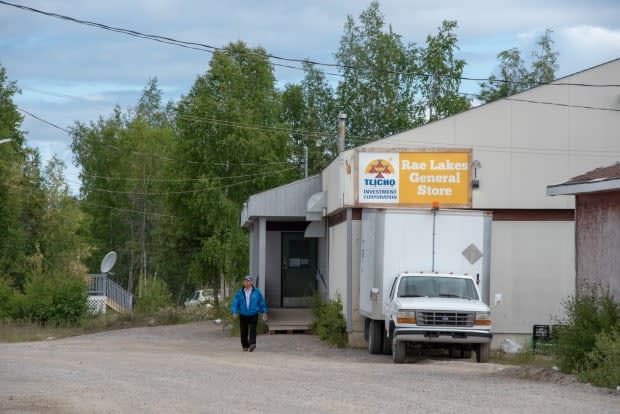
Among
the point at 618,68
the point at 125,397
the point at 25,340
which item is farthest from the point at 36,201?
the point at 125,397

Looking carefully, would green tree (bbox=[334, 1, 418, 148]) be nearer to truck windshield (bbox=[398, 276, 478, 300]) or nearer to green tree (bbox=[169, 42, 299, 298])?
green tree (bbox=[169, 42, 299, 298])

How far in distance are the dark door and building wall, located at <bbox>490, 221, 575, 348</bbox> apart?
11.5 meters

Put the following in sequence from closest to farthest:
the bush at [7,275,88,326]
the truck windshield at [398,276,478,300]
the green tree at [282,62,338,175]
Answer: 1. the truck windshield at [398,276,478,300]
2. the bush at [7,275,88,326]
3. the green tree at [282,62,338,175]

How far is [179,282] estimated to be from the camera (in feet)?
275

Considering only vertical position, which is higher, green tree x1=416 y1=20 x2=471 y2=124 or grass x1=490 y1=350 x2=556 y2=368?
green tree x1=416 y1=20 x2=471 y2=124

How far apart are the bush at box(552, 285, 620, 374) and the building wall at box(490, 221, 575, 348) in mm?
8863

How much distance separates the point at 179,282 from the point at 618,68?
195ft

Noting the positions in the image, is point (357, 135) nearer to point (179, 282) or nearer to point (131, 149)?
point (131, 149)

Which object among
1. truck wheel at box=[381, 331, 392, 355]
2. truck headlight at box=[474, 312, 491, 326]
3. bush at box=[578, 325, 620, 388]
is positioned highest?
truck headlight at box=[474, 312, 491, 326]

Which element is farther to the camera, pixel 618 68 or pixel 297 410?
pixel 618 68

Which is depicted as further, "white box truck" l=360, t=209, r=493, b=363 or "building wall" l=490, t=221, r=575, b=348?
"building wall" l=490, t=221, r=575, b=348

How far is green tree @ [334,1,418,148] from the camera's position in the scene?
5856cm

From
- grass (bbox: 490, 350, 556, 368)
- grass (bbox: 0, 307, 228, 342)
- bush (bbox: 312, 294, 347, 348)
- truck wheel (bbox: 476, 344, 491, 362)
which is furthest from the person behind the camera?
grass (bbox: 0, 307, 228, 342)

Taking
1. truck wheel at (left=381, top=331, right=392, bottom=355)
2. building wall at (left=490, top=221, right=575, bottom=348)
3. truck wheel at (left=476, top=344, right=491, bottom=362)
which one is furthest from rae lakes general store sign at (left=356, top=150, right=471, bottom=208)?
truck wheel at (left=476, top=344, right=491, bottom=362)
